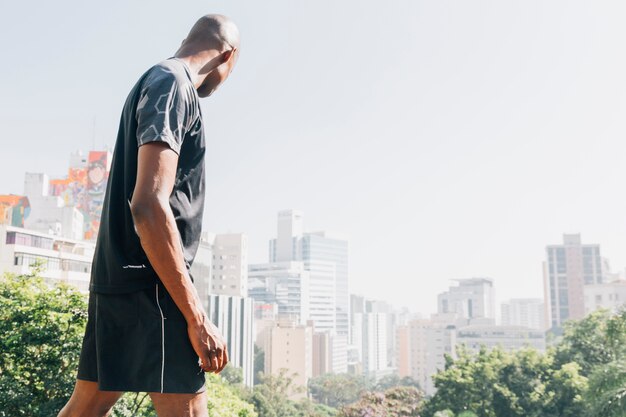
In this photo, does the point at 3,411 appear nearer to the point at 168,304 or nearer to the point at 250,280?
the point at 168,304

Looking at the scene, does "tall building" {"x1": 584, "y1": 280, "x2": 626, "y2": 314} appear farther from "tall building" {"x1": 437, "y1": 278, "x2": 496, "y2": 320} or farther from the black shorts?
the black shorts

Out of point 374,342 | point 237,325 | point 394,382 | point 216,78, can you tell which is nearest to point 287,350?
point 237,325

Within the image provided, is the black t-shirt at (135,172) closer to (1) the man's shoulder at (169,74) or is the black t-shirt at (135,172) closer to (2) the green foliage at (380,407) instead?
(1) the man's shoulder at (169,74)

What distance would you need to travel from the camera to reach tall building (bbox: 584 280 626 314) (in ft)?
216

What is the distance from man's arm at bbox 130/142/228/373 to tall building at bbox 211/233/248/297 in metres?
68.3

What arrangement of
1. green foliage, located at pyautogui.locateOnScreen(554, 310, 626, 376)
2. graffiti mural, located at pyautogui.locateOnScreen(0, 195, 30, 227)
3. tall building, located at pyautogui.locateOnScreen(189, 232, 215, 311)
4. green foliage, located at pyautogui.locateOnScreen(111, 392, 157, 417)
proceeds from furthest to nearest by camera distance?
tall building, located at pyautogui.locateOnScreen(189, 232, 215, 311) → graffiti mural, located at pyautogui.locateOnScreen(0, 195, 30, 227) → green foliage, located at pyautogui.locateOnScreen(554, 310, 626, 376) → green foliage, located at pyautogui.locateOnScreen(111, 392, 157, 417)

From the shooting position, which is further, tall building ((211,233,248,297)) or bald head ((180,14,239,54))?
tall building ((211,233,248,297))

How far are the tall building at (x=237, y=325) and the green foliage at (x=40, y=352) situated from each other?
48635mm

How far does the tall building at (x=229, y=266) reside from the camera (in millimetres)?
68625

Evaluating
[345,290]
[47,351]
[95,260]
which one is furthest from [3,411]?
[345,290]

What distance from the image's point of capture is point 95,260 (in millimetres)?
1289

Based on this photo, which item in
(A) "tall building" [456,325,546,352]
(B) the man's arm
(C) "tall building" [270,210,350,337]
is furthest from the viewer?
(C) "tall building" [270,210,350,337]

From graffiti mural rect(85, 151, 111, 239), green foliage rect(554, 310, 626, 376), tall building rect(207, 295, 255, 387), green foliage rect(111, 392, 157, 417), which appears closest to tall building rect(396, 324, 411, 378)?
tall building rect(207, 295, 255, 387)

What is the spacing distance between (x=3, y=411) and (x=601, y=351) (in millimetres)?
20642
